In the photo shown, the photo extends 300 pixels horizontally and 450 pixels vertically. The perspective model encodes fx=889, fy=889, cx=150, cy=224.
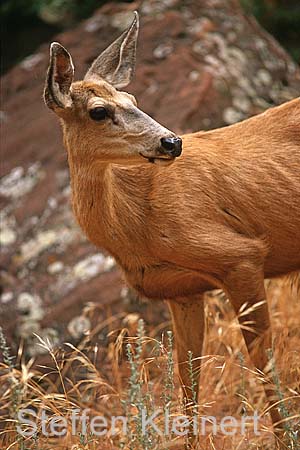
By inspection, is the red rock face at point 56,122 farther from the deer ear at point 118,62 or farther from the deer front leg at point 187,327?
the deer ear at point 118,62

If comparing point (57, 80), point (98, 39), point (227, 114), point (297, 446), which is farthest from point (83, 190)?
point (98, 39)

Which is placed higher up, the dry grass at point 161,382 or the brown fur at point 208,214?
the brown fur at point 208,214

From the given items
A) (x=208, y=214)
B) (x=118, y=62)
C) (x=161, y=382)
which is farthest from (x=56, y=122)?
(x=208, y=214)

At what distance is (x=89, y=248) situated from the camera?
280 inches

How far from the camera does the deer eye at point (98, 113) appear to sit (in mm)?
4816

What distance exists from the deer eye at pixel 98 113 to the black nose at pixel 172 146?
41 centimetres

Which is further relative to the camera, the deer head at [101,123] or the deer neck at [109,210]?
the deer neck at [109,210]

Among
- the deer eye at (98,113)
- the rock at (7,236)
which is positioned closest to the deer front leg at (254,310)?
the deer eye at (98,113)

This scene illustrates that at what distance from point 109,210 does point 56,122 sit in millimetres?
3225

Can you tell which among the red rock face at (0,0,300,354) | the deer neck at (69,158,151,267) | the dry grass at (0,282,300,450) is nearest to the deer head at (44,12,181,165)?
the deer neck at (69,158,151,267)

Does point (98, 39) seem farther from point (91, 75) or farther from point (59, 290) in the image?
point (91, 75)

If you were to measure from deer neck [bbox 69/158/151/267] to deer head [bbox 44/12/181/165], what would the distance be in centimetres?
14

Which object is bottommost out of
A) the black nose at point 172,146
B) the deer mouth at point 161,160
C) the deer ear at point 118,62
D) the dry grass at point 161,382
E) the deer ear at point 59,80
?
the dry grass at point 161,382

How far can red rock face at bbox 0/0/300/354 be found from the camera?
6.90 m
